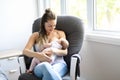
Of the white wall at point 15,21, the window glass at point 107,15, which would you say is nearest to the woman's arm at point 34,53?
the window glass at point 107,15

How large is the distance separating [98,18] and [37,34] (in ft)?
2.76

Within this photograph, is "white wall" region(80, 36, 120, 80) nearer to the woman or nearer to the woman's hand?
the woman

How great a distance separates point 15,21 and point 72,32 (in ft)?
4.27

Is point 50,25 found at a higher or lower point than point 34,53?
higher

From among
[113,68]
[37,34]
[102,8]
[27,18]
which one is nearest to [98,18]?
[102,8]

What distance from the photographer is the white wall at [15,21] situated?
3.13 meters

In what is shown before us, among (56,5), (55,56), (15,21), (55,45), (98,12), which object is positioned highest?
(56,5)

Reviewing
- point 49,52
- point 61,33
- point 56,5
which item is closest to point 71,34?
point 61,33

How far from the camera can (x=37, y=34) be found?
2.28m

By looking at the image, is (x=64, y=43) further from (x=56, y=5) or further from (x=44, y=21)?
(x=56, y=5)

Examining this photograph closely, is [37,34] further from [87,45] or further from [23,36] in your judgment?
[23,36]

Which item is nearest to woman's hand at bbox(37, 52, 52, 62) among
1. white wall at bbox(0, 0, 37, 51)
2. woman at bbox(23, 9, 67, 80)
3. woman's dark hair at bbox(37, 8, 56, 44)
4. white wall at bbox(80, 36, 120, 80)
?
woman at bbox(23, 9, 67, 80)

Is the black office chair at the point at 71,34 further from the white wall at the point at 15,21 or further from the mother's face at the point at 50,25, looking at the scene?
the white wall at the point at 15,21

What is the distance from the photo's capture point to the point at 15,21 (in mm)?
3248
